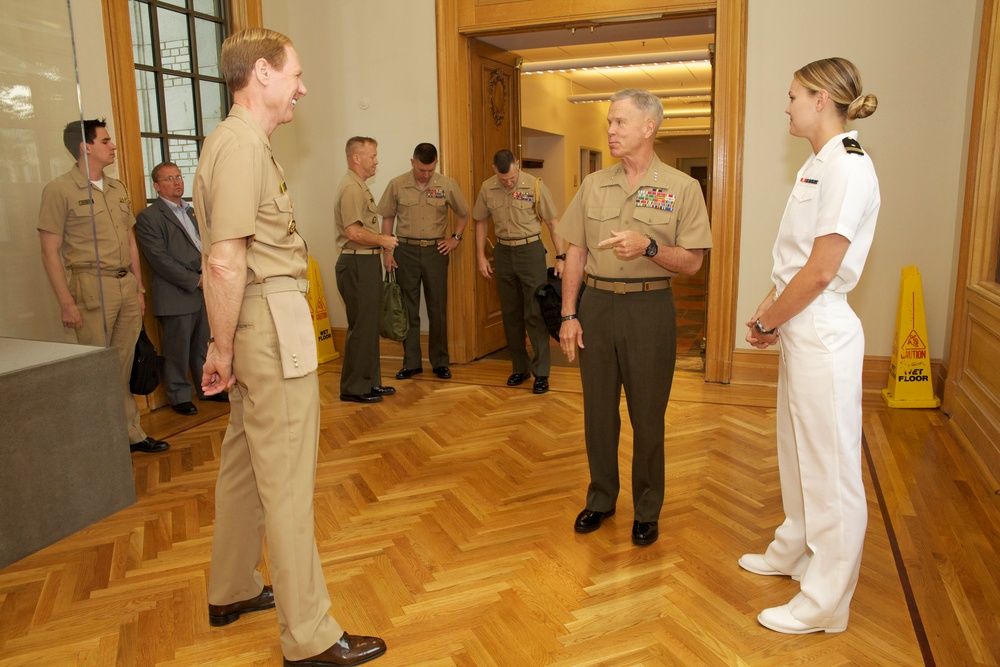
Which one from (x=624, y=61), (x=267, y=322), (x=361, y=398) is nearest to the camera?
(x=267, y=322)

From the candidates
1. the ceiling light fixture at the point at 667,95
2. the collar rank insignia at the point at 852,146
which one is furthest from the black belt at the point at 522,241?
the ceiling light fixture at the point at 667,95

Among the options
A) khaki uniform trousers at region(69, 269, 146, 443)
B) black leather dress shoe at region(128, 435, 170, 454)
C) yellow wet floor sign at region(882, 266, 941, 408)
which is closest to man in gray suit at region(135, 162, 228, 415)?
khaki uniform trousers at region(69, 269, 146, 443)

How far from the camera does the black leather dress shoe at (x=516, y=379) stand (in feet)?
19.0

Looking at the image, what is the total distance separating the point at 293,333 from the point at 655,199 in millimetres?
1551

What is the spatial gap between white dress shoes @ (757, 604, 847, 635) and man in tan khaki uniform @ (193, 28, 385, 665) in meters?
1.39

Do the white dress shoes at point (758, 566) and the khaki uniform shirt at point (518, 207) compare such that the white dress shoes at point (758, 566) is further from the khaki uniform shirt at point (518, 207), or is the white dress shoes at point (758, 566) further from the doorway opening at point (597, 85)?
the doorway opening at point (597, 85)

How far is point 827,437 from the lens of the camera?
2.41 m

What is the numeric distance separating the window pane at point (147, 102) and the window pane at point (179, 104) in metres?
0.10

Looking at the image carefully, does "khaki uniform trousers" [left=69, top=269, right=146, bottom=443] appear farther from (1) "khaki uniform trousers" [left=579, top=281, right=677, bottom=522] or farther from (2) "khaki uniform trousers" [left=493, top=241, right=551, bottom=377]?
(1) "khaki uniform trousers" [left=579, top=281, right=677, bottom=522]

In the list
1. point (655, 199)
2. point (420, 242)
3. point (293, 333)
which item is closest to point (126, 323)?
point (420, 242)

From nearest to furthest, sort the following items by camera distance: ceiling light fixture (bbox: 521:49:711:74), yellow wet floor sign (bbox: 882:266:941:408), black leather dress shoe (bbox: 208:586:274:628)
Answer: black leather dress shoe (bbox: 208:586:274:628)
yellow wet floor sign (bbox: 882:266:941:408)
ceiling light fixture (bbox: 521:49:711:74)

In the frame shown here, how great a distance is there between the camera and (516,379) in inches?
229

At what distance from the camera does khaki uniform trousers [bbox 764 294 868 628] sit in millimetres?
2389

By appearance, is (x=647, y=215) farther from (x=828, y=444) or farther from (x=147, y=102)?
(x=147, y=102)
